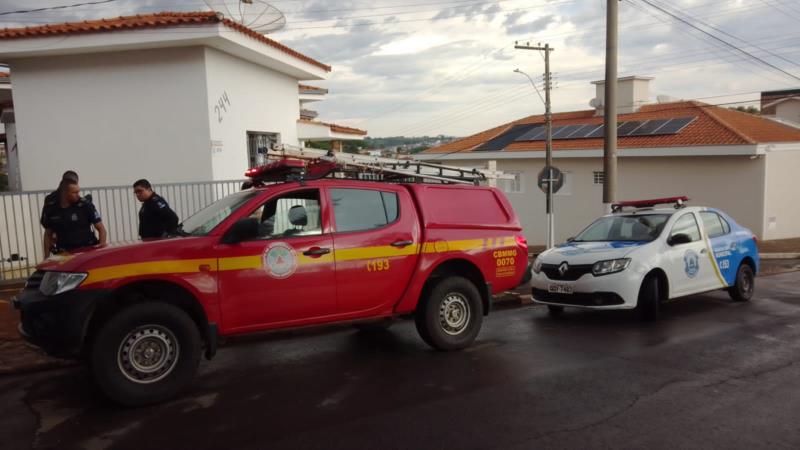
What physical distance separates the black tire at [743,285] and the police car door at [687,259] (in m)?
0.78

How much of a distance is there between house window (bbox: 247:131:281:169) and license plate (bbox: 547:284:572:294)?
8.20 metres

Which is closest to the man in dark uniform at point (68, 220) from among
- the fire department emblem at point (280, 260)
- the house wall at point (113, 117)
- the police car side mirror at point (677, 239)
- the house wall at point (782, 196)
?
the fire department emblem at point (280, 260)

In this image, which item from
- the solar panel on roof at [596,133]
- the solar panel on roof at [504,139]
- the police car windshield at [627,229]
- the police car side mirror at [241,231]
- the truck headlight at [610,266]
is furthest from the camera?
the solar panel on roof at [504,139]

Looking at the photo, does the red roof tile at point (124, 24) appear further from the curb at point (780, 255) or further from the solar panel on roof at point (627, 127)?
the solar panel on roof at point (627, 127)

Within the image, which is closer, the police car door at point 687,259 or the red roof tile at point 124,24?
the police car door at point 687,259

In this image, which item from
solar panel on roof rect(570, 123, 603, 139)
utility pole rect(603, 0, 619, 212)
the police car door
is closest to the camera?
the police car door

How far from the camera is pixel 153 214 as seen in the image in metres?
7.32

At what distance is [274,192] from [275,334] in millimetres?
2440

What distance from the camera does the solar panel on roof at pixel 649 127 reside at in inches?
985

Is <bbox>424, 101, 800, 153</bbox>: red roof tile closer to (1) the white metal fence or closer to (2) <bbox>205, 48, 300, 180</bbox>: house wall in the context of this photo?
(2) <bbox>205, 48, 300, 180</bbox>: house wall

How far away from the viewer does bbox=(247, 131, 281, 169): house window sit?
14.5 meters

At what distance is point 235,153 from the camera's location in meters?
13.7

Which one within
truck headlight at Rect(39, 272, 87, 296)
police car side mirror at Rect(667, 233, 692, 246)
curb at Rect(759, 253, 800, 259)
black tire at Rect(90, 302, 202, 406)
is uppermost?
truck headlight at Rect(39, 272, 87, 296)

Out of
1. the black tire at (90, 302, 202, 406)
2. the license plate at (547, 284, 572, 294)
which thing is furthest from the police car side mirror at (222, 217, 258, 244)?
the license plate at (547, 284, 572, 294)
